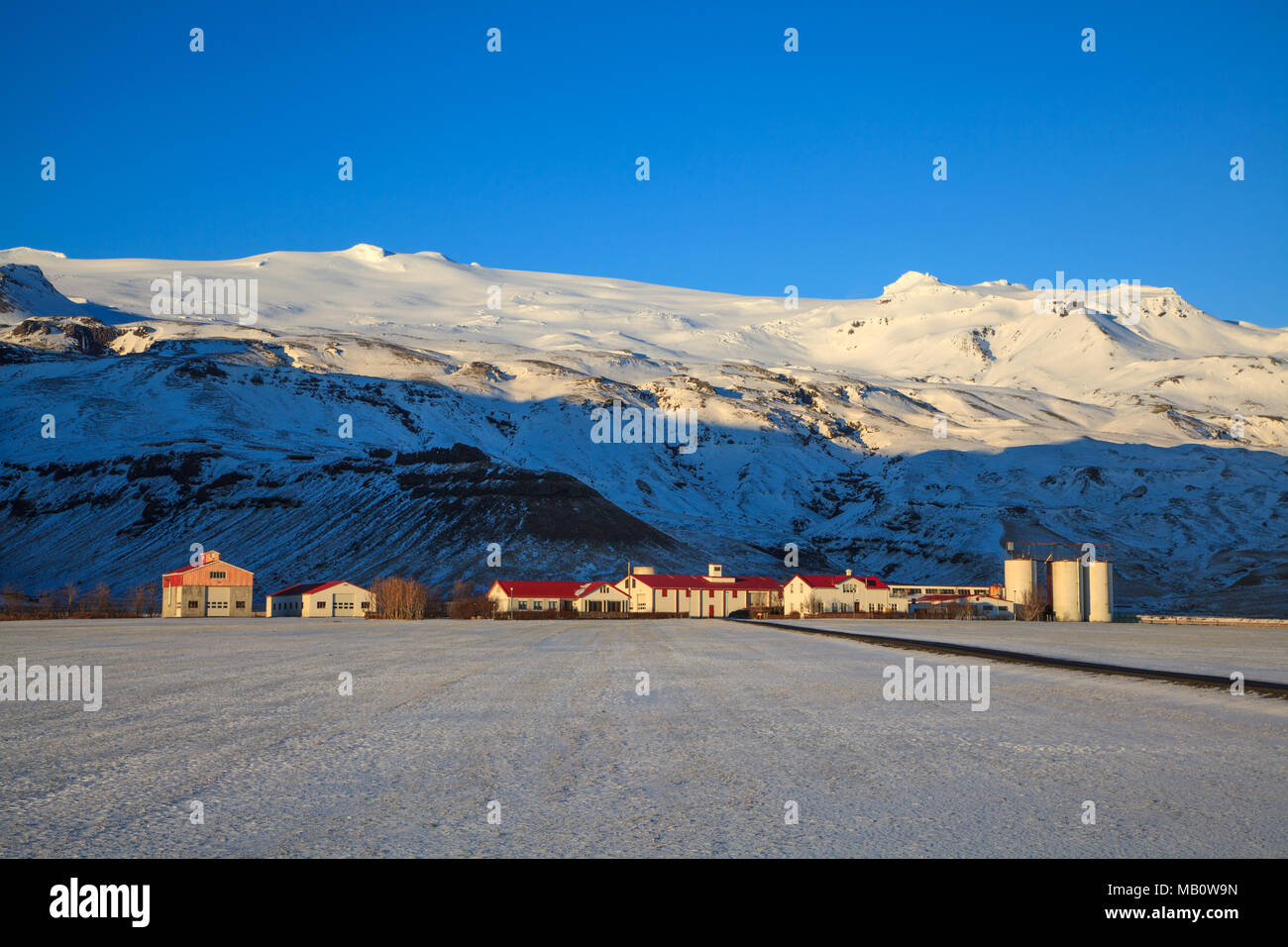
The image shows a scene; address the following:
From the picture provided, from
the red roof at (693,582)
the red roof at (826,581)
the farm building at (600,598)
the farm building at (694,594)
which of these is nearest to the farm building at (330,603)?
the farm building at (600,598)

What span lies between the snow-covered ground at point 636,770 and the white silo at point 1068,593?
79.3 m

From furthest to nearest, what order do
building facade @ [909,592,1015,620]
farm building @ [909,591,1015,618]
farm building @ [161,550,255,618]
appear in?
1. farm building @ [909,591,1015,618]
2. building facade @ [909,592,1015,620]
3. farm building @ [161,550,255,618]

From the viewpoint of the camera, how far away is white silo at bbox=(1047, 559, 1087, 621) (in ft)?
325

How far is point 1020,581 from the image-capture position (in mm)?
107375

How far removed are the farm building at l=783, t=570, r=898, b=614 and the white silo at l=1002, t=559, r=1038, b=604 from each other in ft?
41.3

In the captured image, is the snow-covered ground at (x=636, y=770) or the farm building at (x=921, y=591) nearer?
the snow-covered ground at (x=636, y=770)

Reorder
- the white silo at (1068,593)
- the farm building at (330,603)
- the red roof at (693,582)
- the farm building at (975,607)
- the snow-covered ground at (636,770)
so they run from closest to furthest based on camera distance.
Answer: the snow-covered ground at (636,770) < the white silo at (1068,593) < the farm building at (975,607) < the farm building at (330,603) < the red roof at (693,582)

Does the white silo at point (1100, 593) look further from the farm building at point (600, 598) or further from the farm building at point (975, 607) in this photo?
the farm building at point (600, 598)

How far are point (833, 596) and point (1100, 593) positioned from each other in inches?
1052

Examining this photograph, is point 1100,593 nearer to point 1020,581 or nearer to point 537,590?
point 1020,581

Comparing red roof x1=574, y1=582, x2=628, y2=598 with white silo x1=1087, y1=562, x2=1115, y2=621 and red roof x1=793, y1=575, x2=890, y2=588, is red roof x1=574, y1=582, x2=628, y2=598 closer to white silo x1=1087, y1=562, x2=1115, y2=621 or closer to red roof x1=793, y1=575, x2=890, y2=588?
red roof x1=793, y1=575, x2=890, y2=588

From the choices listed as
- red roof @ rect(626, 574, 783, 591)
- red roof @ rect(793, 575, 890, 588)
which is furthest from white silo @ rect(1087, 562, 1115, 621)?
red roof @ rect(626, 574, 783, 591)

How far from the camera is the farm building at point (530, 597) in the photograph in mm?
103750
